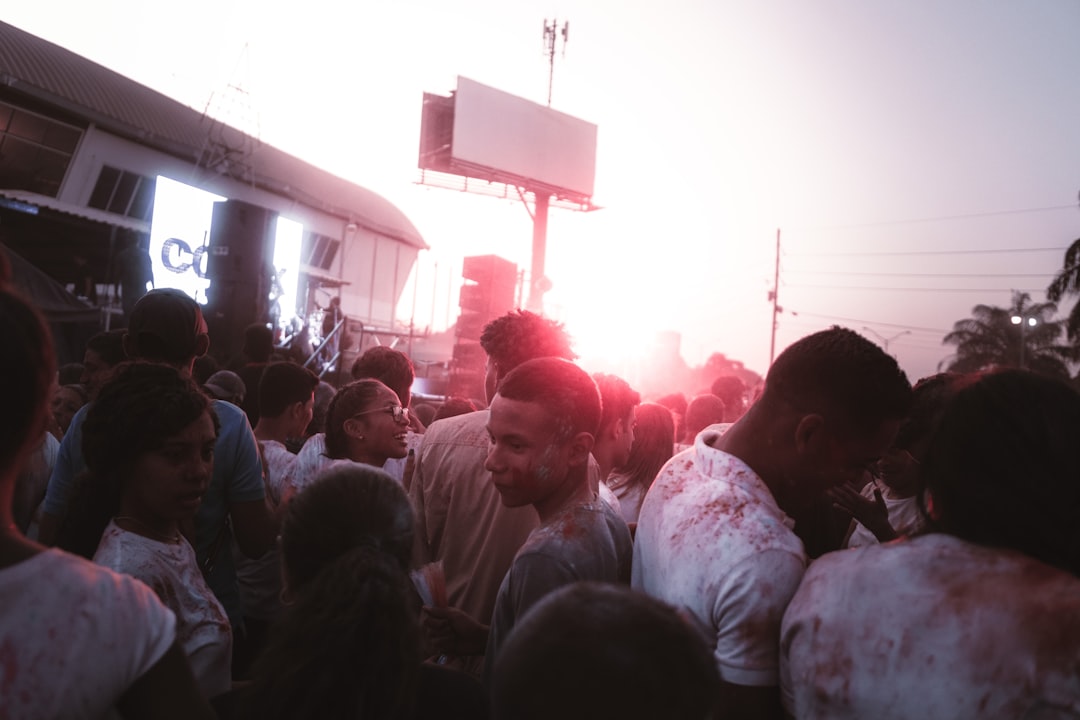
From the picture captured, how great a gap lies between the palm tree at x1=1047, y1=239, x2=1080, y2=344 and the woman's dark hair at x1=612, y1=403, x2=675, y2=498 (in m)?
34.9

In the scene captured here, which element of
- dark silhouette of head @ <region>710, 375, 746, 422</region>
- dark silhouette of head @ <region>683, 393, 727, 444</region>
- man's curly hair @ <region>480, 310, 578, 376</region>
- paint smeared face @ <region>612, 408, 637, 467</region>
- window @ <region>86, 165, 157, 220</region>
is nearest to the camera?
man's curly hair @ <region>480, 310, 578, 376</region>

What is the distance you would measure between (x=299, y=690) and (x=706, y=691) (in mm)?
680

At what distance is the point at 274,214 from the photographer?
12758 millimetres

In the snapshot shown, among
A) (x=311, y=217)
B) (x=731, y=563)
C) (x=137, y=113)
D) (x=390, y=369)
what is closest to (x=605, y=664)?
(x=731, y=563)

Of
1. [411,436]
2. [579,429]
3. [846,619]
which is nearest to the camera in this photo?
[846,619]

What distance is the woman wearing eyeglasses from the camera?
11.3ft

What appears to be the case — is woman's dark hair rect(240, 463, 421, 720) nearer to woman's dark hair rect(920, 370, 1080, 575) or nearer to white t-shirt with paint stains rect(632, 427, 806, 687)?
white t-shirt with paint stains rect(632, 427, 806, 687)

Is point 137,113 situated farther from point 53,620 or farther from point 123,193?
point 53,620

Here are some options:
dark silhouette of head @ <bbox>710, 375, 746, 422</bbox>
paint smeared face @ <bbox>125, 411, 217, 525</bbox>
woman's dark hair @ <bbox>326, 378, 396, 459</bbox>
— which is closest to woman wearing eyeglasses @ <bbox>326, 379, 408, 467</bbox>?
woman's dark hair @ <bbox>326, 378, 396, 459</bbox>

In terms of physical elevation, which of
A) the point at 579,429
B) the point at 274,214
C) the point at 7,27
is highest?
the point at 7,27

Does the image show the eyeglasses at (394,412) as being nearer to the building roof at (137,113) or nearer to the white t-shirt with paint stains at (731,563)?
the white t-shirt with paint stains at (731,563)

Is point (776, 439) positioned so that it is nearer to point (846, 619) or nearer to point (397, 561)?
point (846, 619)

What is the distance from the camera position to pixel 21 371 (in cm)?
113

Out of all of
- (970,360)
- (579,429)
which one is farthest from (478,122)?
(970,360)
